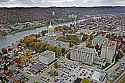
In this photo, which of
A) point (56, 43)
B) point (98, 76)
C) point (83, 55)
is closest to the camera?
point (98, 76)

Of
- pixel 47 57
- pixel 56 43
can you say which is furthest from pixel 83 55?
pixel 56 43

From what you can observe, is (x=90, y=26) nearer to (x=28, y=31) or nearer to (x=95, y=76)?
(x=28, y=31)

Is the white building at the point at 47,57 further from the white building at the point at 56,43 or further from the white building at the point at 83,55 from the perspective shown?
the white building at the point at 56,43

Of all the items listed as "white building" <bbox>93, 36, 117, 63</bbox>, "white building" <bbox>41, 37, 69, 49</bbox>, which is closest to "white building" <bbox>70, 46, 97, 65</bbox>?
"white building" <bbox>93, 36, 117, 63</bbox>

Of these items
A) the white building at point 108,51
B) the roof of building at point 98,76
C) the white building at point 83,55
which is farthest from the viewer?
the white building at point 108,51

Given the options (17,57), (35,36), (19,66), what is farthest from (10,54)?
(35,36)

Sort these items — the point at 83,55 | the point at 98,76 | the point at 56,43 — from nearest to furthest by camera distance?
1. the point at 98,76
2. the point at 83,55
3. the point at 56,43

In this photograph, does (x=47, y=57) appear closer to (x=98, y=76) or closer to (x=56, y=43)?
(x=56, y=43)

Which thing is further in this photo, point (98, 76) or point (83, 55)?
point (83, 55)

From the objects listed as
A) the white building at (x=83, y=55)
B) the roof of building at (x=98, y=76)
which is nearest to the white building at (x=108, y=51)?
the white building at (x=83, y=55)
